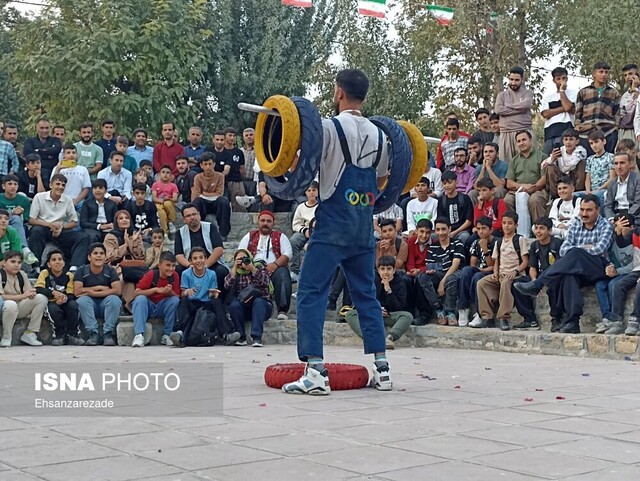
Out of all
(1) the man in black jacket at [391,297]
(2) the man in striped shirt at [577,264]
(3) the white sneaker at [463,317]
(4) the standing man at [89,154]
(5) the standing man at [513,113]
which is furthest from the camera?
(4) the standing man at [89,154]

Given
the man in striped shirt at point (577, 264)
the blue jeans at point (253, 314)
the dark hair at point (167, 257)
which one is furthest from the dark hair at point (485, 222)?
the dark hair at point (167, 257)

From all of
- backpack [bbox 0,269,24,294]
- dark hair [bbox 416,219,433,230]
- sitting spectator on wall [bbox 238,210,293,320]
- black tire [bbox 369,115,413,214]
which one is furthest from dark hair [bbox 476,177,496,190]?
backpack [bbox 0,269,24,294]

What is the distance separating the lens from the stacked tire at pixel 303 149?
236 inches

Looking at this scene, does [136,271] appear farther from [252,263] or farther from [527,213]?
[527,213]

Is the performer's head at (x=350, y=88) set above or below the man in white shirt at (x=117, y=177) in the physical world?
below

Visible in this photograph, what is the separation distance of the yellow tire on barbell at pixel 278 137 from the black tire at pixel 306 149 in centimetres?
4

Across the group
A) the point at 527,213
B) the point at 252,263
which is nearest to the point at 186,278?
the point at 252,263

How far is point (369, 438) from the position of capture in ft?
14.9

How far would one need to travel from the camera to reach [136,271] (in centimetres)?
1188

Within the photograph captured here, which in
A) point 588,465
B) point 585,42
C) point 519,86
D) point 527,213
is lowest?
point 588,465

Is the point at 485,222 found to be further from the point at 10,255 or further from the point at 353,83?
the point at 10,255

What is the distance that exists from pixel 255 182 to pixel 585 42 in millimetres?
8728

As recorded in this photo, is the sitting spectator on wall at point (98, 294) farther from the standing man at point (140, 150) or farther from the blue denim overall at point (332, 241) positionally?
the blue denim overall at point (332, 241)

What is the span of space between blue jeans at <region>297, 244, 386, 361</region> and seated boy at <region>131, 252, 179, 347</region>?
518 centimetres
